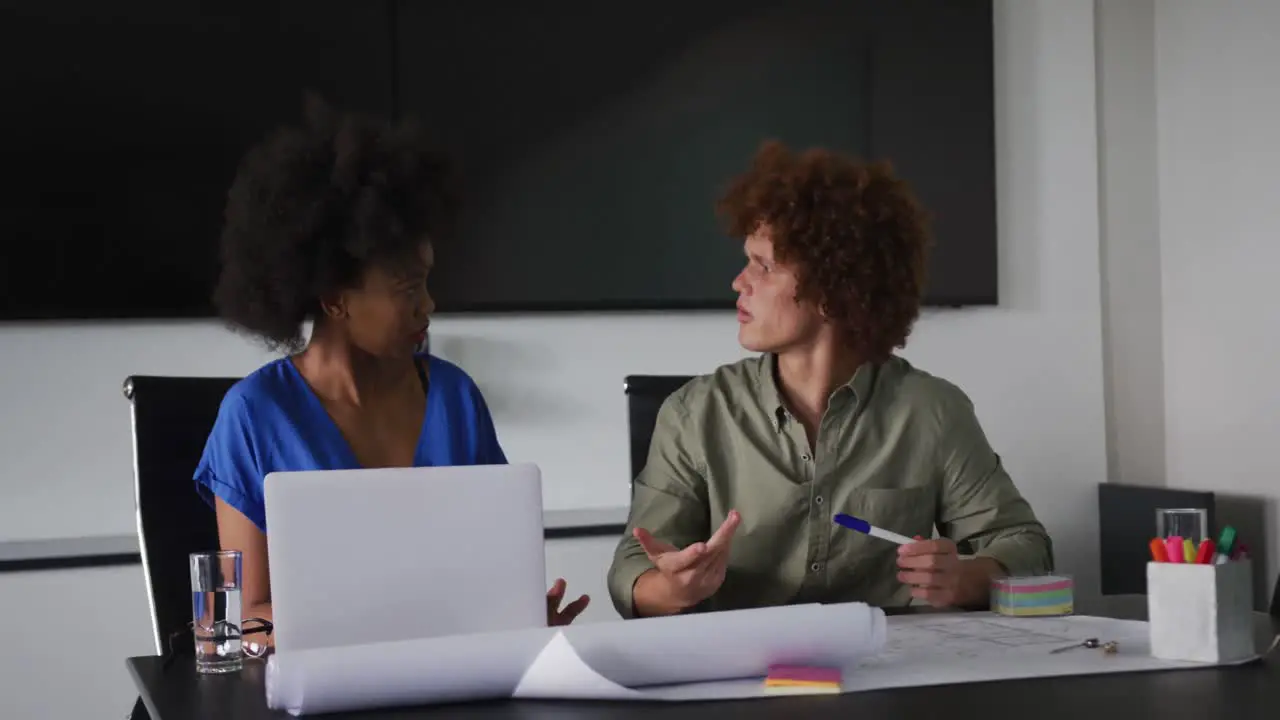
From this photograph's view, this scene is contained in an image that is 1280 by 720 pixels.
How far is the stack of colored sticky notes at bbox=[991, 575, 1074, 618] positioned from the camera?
5.14 ft

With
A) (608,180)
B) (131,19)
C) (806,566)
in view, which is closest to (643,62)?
(608,180)

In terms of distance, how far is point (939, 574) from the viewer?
5.24 ft

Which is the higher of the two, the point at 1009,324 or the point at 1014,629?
the point at 1009,324

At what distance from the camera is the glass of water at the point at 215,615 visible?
1.34 metres

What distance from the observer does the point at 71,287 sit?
289cm

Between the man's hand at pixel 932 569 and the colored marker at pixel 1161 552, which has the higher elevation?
the colored marker at pixel 1161 552

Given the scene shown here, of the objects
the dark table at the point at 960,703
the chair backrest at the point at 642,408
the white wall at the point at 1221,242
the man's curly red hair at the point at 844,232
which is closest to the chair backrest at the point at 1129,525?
the white wall at the point at 1221,242

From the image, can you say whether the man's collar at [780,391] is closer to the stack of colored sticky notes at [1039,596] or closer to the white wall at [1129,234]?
the stack of colored sticky notes at [1039,596]

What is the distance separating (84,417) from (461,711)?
2047 mm

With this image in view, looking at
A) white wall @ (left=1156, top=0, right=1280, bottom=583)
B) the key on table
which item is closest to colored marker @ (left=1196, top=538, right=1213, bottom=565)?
the key on table

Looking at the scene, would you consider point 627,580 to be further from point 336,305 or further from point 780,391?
point 336,305

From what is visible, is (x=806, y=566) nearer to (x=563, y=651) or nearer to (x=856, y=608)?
(x=856, y=608)

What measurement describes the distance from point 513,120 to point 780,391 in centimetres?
145

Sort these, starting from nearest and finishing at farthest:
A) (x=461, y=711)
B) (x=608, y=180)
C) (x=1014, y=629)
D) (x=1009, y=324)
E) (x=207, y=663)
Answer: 1. (x=461, y=711)
2. (x=207, y=663)
3. (x=1014, y=629)
4. (x=608, y=180)
5. (x=1009, y=324)
